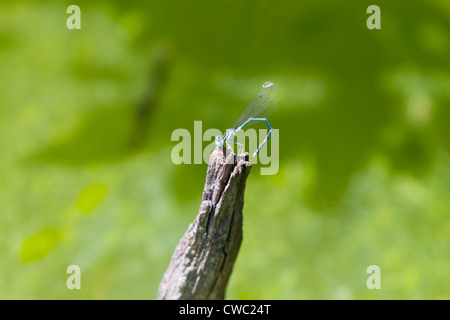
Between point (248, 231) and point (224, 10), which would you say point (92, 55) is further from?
point (248, 231)

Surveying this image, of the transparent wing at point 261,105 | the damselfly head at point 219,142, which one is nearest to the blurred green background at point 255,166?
the transparent wing at point 261,105

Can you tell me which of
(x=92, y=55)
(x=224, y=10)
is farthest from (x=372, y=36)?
(x=92, y=55)

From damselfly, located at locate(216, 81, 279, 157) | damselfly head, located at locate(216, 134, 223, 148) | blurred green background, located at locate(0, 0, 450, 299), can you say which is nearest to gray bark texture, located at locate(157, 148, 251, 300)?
damselfly head, located at locate(216, 134, 223, 148)

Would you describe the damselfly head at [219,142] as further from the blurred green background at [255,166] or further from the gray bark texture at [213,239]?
the blurred green background at [255,166]

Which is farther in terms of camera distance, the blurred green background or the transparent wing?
the blurred green background

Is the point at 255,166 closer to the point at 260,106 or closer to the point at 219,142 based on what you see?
the point at 260,106

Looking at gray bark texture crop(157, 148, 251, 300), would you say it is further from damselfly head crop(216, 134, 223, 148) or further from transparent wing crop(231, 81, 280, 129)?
transparent wing crop(231, 81, 280, 129)
